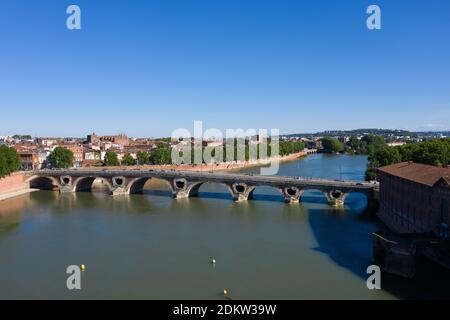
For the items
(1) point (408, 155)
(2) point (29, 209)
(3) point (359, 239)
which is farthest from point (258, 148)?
(3) point (359, 239)

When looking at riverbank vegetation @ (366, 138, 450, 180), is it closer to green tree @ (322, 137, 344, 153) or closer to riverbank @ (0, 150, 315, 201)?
riverbank @ (0, 150, 315, 201)

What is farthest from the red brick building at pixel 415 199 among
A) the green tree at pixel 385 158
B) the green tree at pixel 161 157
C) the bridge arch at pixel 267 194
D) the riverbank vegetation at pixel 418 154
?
the green tree at pixel 161 157

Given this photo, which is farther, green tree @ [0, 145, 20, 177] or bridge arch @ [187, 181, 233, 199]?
green tree @ [0, 145, 20, 177]

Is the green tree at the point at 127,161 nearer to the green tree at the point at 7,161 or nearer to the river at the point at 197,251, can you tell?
the green tree at the point at 7,161

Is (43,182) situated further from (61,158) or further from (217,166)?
(217,166)

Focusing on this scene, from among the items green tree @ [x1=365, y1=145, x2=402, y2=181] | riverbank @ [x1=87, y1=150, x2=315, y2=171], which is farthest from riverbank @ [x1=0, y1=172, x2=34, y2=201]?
green tree @ [x1=365, y1=145, x2=402, y2=181]

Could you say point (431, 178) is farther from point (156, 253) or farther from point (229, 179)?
point (229, 179)
